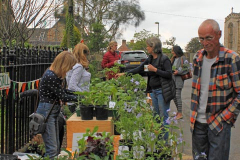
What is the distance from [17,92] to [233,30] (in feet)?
168

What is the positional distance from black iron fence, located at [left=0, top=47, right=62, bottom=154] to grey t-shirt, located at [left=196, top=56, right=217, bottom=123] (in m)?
2.45

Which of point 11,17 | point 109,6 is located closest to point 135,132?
point 11,17

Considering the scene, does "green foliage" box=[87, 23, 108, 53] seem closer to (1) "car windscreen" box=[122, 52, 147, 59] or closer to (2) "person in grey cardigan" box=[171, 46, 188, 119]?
(1) "car windscreen" box=[122, 52, 147, 59]

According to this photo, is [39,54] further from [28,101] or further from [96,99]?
[96,99]

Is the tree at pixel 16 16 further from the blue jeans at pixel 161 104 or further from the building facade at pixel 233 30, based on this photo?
the building facade at pixel 233 30

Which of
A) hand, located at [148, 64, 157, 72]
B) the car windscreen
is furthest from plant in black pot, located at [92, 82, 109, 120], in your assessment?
the car windscreen

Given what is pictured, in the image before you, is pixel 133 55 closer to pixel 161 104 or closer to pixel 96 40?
pixel 96 40

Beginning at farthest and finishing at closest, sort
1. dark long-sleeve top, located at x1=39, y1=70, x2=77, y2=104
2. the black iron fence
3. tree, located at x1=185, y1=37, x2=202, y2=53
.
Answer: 1. tree, located at x1=185, y1=37, x2=202, y2=53
2. the black iron fence
3. dark long-sleeve top, located at x1=39, y1=70, x2=77, y2=104

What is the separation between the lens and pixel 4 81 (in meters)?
4.36

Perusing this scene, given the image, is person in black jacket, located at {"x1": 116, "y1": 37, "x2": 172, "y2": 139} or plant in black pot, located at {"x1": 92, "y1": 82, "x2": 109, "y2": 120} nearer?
plant in black pot, located at {"x1": 92, "y1": 82, "x2": 109, "y2": 120}

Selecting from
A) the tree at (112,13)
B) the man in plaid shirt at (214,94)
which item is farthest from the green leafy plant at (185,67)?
the tree at (112,13)

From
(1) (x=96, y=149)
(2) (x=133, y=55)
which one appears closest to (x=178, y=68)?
(1) (x=96, y=149)

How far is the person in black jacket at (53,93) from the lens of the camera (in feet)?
13.5

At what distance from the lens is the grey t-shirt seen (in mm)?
3291
